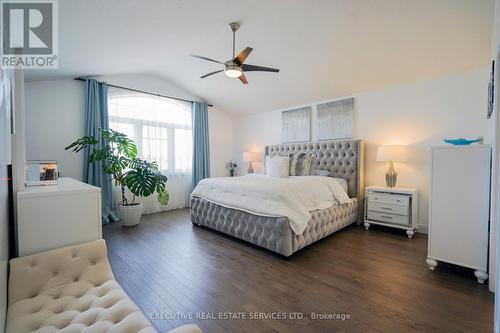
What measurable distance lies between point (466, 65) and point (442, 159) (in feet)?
5.60

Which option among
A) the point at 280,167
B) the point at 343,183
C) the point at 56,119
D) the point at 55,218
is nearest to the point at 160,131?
the point at 56,119

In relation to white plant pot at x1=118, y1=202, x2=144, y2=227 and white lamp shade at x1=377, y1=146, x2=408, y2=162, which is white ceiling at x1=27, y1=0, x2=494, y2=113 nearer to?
white lamp shade at x1=377, y1=146, x2=408, y2=162

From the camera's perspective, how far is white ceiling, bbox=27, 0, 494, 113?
2262mm

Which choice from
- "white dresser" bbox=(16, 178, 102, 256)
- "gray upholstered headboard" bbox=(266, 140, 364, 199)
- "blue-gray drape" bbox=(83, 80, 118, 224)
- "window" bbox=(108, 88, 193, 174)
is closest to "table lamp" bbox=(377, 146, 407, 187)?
"gray upholstered headboard" bbox=(266, 140, 364, 199)

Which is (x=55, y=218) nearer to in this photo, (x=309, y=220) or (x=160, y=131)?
(x=309, y=220)

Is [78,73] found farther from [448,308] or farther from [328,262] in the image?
[448,308]

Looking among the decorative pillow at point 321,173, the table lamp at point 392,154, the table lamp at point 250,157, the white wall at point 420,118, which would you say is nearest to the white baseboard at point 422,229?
the white wall at point 420,118

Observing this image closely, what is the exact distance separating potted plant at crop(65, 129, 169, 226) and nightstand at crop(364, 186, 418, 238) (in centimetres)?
366

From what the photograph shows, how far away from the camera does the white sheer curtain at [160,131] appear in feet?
14.5

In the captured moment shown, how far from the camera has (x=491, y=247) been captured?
189cm

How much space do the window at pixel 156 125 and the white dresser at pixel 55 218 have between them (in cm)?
333

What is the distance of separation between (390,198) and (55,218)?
393 centimetres

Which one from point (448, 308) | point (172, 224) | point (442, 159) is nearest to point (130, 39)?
point (172, 224)
